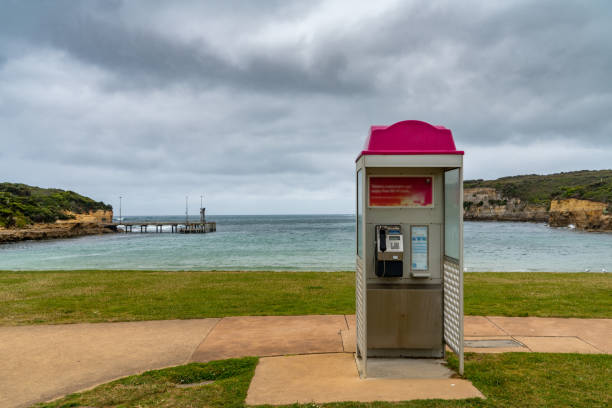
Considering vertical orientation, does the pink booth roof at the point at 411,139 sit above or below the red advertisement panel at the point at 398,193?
above

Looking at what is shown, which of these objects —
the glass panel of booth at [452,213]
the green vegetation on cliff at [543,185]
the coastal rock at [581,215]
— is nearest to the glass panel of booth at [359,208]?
the glass panel of booth at [452,213]

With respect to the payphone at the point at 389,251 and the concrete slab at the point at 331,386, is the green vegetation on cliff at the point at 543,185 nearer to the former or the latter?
the payphone at the point at 389,251

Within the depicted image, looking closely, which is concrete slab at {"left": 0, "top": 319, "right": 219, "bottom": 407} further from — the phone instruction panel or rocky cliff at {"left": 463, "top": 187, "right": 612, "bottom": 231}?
rocky cliff at {"left": 463, "top": 187, "right": 612, "bottom": 231}

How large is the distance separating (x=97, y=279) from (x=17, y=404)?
29.7ft

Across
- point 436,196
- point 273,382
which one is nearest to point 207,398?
point 273,382

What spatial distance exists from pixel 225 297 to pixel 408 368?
17.8 ft

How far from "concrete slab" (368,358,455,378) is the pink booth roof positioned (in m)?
2.49

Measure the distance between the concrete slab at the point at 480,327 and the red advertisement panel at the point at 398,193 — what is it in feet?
7.95

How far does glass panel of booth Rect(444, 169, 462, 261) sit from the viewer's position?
172 inches

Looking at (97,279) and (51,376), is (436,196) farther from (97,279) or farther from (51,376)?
(97,279)

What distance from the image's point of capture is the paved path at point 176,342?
175 inches

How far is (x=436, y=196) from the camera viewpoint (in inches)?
192

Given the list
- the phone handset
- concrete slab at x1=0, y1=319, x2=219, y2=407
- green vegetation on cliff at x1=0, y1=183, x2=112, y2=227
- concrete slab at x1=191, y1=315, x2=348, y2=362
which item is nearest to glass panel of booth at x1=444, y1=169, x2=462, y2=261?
the phone handset

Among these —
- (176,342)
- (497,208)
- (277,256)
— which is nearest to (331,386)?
(176,342)
